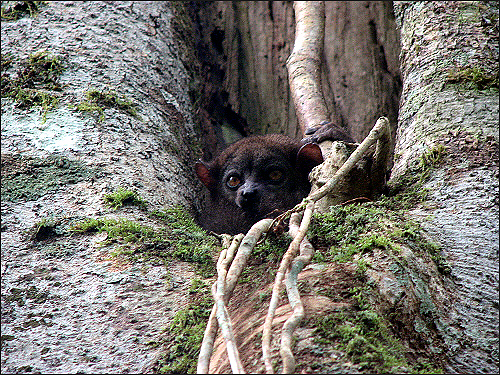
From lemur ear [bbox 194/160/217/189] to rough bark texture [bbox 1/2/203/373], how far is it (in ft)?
0.32

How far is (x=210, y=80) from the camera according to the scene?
626 cm

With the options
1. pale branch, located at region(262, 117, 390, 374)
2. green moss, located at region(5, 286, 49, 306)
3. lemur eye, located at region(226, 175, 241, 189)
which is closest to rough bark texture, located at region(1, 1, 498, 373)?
green moss, located at region(5, 286, 49, 306)

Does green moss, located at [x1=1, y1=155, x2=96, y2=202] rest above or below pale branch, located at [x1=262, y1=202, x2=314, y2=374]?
above

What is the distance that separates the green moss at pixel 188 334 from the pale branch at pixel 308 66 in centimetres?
278

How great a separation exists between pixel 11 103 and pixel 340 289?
280 cm

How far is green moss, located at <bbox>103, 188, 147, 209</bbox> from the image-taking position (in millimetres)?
3041

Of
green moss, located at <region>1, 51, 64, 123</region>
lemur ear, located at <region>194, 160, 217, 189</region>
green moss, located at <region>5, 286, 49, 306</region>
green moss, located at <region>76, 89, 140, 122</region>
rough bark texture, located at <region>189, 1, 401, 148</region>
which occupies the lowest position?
green moss, located at <region>5, 286, 49, 306</region>

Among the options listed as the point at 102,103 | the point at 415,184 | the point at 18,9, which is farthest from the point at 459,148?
the point at 18,9

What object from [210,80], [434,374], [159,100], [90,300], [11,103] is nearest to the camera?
[434,374]

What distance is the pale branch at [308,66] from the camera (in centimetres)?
486

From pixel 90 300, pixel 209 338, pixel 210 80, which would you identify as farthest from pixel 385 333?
pixel 210 80

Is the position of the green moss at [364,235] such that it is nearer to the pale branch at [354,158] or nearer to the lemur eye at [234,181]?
the pale branch at [354,158]

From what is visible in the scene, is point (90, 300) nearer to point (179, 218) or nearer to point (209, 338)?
point (209, 338)

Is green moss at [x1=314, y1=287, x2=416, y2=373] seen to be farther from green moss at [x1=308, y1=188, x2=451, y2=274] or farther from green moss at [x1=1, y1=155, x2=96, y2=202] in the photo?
green moss at [x1=1, y1=155, x2=96, y2=202]
